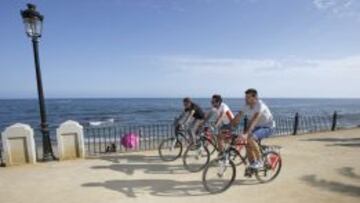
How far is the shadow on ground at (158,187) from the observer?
634 centimetres

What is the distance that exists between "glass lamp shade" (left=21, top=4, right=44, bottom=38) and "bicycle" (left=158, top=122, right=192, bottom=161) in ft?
16.7

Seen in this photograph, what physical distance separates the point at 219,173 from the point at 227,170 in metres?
0.18

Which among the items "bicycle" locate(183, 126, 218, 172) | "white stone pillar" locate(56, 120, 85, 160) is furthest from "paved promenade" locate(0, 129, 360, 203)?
"white stone pillar" locate(56, 120, 85, 160)

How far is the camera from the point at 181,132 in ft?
29.9

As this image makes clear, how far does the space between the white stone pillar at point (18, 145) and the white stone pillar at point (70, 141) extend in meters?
0.78

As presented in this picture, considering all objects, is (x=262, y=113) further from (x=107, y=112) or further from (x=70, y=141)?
(x=107, y=112)

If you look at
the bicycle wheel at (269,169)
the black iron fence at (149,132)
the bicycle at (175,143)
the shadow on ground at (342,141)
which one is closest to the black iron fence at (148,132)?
the black iron fence at (149,132)

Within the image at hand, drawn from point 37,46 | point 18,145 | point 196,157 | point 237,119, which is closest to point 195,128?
point 196,157

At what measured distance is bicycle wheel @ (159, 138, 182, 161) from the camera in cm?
919

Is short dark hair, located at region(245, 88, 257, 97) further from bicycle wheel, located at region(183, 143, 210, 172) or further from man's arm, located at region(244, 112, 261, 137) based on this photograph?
bicycle wheel, located at region(183, 143, 210, 172)

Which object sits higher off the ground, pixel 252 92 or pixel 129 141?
pixel 252 92

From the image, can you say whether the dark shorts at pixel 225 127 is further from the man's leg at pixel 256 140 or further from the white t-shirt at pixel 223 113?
the man's leg at pixel 256 140

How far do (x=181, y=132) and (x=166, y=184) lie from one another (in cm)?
239

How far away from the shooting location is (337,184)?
666 cm
